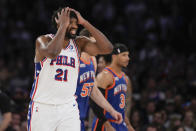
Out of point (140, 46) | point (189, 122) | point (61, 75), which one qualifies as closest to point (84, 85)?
point (61, 75)

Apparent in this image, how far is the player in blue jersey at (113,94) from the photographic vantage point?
641 cm

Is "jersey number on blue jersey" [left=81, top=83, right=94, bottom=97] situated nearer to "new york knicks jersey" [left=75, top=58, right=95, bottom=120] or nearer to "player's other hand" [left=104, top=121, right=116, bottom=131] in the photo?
"new york knicks jersey" [left=75, top=58, right=95, bottom=120]

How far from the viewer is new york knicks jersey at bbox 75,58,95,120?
6090mm

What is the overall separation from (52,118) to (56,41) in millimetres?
841

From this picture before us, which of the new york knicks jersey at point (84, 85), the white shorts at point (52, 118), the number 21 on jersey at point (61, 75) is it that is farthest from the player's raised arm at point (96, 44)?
the new york knicks jersey at point (84, 85)

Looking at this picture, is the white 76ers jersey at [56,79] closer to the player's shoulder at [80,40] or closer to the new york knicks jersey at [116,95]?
the player's shoulder at [80,40]

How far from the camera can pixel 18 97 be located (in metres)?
10.5

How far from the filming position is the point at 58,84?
15.4ft

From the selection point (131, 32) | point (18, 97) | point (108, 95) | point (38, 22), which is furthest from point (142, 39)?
point (108, 95)

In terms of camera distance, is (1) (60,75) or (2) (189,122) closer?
(1) (60,75)

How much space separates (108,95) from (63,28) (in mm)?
2325

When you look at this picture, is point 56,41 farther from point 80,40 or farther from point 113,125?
point 113,125

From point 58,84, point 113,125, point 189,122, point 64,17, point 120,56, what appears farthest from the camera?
point 189,122

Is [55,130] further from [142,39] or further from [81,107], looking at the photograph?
[142,39]
